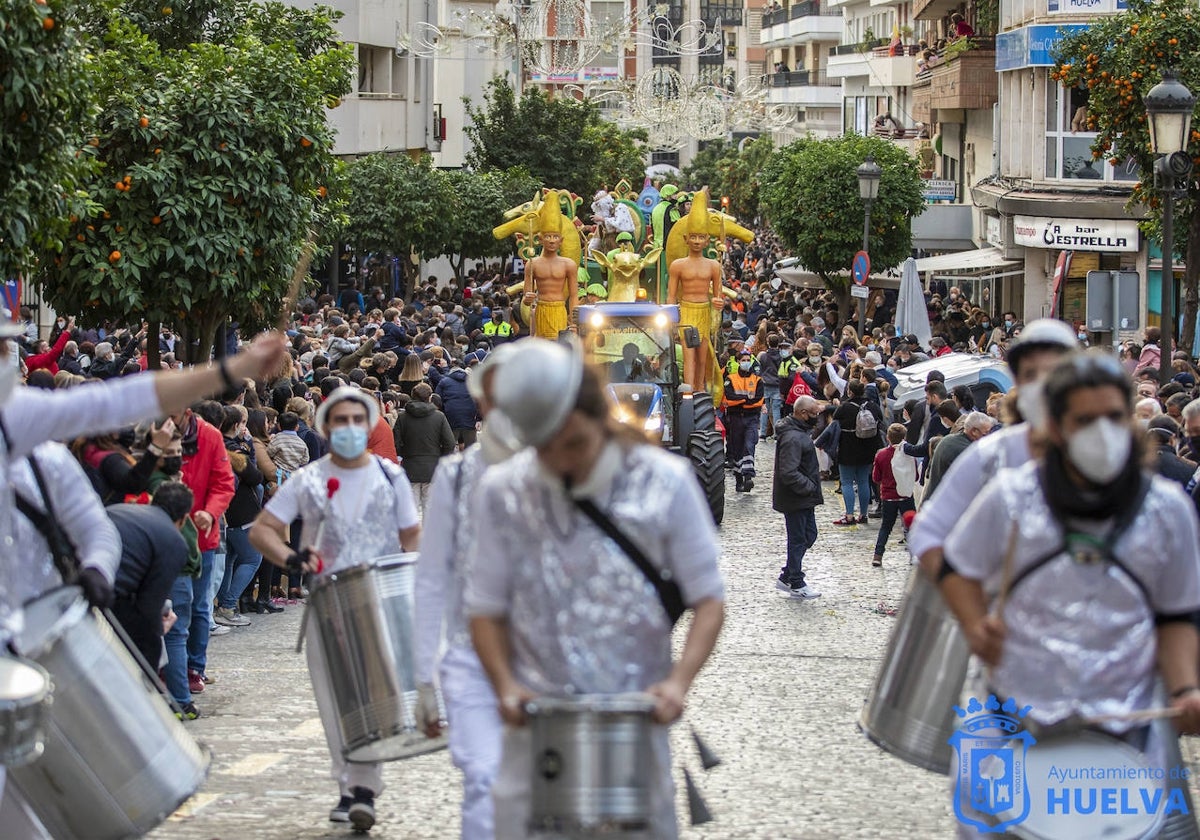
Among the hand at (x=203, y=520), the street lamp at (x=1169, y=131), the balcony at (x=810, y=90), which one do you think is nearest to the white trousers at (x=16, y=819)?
the hand at (x=203, y=520)

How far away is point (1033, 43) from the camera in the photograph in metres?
36.6

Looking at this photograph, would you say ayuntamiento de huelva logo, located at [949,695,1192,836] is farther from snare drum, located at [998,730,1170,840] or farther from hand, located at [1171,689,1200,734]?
hand, located at [1171,689,1200,734]

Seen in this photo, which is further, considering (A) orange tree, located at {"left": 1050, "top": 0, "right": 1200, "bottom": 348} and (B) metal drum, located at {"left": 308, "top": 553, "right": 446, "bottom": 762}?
(A) orange tree, located at {"left": 1050, "top": 0, "right": 1200, "bottom": 348}

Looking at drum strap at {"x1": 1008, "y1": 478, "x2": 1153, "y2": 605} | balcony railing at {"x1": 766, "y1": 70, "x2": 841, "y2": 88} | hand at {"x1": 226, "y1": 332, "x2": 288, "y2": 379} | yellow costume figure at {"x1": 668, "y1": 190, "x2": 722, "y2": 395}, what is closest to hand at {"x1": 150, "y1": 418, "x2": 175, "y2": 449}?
hand at {"x1": 226, "y1": 332, "x2": 288, "y2": 379}

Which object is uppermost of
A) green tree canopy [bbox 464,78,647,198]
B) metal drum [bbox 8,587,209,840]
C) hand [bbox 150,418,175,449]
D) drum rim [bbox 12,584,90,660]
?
green tree canopy [bbox 464,78,647,198]

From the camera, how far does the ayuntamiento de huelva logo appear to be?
5141 mm

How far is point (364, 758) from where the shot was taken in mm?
7562

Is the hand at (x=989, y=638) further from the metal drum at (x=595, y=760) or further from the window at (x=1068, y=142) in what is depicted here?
the window at (x=1068, y=142)

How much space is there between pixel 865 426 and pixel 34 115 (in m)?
9.10

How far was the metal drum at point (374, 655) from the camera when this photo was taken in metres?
7.27

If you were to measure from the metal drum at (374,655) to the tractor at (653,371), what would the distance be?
1129 centimetres

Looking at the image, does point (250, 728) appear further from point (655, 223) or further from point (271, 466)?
point (655, 223)

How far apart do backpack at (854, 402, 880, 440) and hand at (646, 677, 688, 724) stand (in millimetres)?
13839

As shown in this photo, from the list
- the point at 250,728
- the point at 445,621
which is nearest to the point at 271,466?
the point at 250,728
